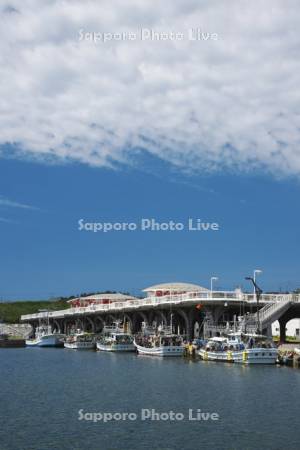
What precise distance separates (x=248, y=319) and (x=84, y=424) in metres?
49.8

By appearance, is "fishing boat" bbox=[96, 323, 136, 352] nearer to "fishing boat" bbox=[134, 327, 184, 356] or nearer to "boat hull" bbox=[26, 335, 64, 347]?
"fishing boat" bbox=[134, 327, 184, 356]

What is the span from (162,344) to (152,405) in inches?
1908

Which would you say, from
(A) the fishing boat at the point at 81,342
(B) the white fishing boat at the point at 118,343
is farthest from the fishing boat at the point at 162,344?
(A) the fishing boat at the point at 81,342

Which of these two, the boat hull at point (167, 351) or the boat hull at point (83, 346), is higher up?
the boat hull at point (83, 346)

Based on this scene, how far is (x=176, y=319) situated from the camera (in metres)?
116

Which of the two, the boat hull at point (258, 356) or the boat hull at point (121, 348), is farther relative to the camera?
the boat hull at point (121, 348)

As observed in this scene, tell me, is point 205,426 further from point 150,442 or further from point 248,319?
point 248,319

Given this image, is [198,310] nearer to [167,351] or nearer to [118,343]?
[118,343]

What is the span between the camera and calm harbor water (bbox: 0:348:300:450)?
105 feet

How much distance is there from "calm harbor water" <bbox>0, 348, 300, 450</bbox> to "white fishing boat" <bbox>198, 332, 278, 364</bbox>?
2843 mm

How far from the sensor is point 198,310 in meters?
101

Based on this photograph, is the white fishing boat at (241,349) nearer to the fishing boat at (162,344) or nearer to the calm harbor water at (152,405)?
the calm harbor water at (152,405)

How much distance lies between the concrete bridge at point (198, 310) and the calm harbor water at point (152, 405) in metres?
19.7

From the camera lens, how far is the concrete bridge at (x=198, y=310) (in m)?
86.0
